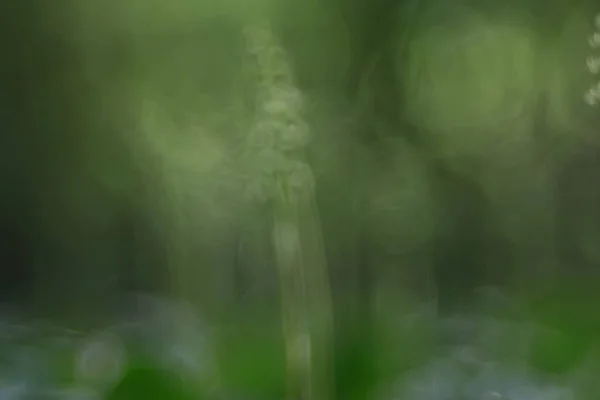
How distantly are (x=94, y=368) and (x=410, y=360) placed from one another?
30 cm

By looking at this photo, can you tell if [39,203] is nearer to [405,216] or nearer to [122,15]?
[122,15]

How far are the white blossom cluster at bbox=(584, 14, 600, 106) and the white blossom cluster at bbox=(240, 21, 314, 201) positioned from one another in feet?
0.97

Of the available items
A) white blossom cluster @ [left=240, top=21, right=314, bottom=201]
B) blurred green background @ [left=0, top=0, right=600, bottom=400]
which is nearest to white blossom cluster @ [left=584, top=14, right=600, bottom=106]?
blurred green background @ [left=0, top=0, right=600, bottom=400]

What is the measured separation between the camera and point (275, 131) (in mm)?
907

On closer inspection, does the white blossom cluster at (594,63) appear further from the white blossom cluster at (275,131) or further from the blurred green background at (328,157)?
the white blossom cluster at (275,131)

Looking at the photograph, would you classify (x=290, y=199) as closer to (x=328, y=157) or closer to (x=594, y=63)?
(x=328, y=157)

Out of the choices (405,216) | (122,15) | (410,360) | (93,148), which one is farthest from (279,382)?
(122,15)

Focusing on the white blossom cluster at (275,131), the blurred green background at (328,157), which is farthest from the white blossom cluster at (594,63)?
the white blossom cluster at (275,131)

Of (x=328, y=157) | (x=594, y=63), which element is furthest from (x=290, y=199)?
(x=594, y=63)

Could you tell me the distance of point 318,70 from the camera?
37.0 inches

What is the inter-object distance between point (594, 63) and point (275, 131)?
13.1 inches

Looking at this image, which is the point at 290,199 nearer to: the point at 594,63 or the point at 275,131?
the point at 275,131

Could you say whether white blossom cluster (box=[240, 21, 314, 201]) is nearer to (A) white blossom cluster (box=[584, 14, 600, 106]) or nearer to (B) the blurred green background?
(B) the blurred green background

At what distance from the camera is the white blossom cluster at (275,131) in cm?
89
